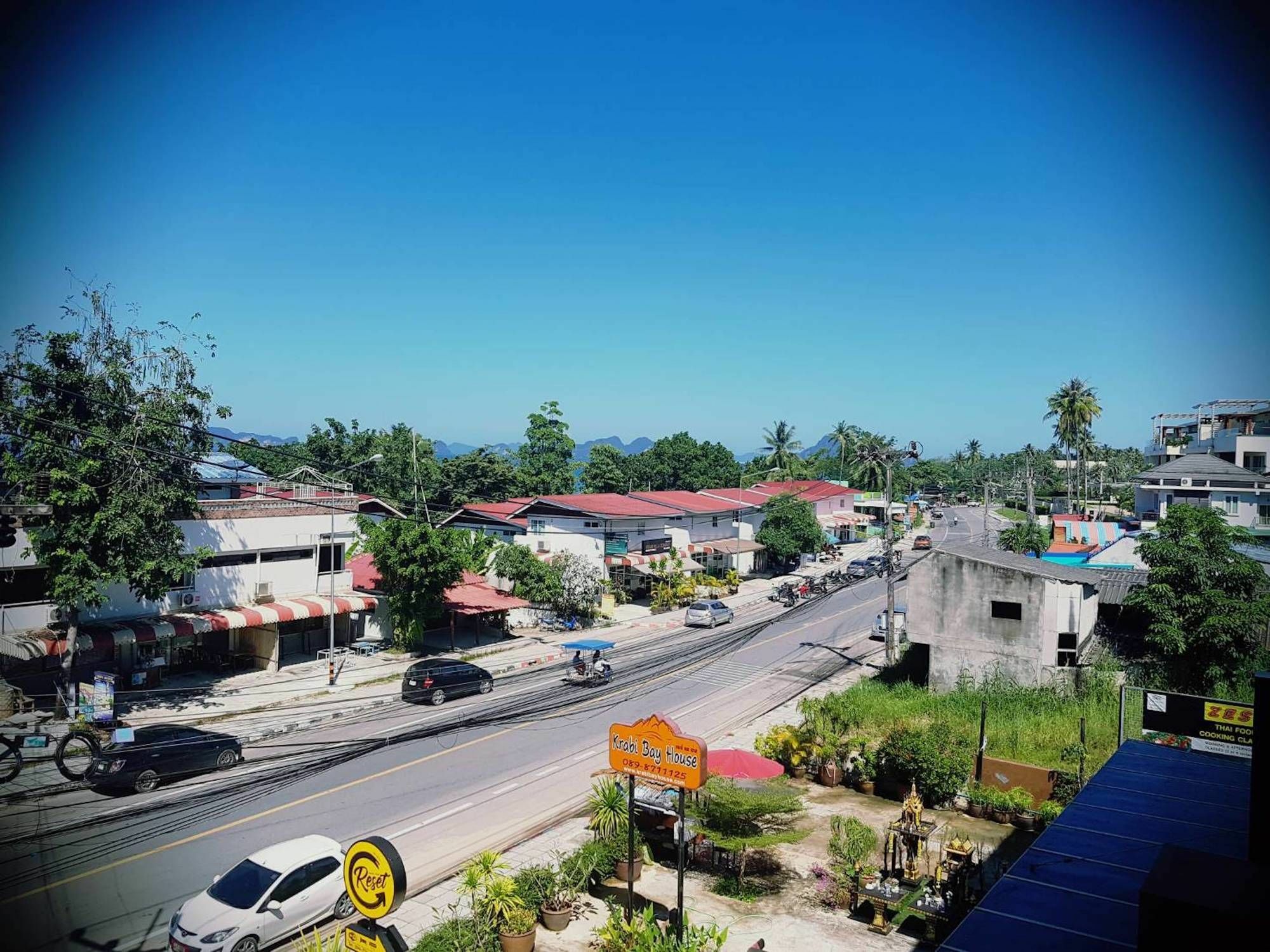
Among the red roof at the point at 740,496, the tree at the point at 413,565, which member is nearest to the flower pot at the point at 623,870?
the tree at the point at 413,565

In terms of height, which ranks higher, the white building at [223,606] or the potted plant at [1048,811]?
the white building at [223,606]

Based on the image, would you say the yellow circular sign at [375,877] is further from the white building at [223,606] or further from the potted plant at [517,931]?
the white building at [223,606]

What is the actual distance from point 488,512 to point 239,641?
68.3 ft

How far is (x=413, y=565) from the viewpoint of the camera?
105 ft

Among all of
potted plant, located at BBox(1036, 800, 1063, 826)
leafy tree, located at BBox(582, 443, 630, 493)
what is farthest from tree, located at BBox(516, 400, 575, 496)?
potted plant, located at BBox(1036, 800, 1063, 826)

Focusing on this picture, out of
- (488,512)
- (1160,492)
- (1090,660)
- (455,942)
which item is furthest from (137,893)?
(1160,492)

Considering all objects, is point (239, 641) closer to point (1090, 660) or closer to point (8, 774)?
point (8, 774)

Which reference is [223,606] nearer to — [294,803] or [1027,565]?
[294,803]

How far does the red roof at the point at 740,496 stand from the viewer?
217 feet

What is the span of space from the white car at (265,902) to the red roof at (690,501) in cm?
4136

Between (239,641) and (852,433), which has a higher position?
(852,433)

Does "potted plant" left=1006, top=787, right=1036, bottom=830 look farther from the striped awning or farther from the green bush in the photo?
the striped awning

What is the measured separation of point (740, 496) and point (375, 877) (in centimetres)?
6158

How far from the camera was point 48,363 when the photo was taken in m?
22.5
